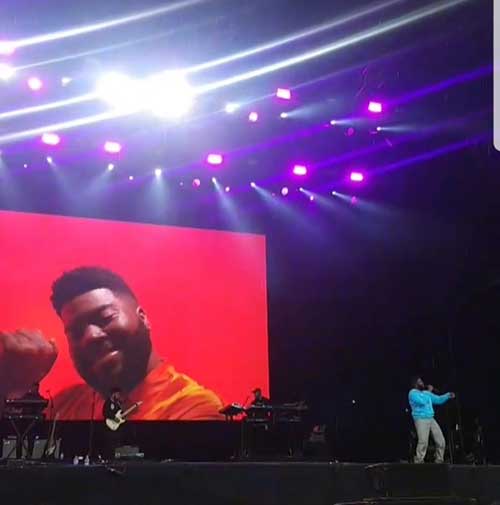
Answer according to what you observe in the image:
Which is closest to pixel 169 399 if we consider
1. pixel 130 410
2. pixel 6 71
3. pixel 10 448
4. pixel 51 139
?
pixel 130 410

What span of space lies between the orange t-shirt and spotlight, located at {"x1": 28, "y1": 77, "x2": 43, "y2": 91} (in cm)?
374

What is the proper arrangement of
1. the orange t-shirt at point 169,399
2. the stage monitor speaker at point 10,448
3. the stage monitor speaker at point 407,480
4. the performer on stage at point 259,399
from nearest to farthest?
the stage monitor speaker at point 407,480 < the stage monitor speaker at point 10,448 < the orange t-shirt at point 169,399 < the performer on stage at point 259,399

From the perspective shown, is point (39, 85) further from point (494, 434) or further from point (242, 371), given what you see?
point (494, 434)

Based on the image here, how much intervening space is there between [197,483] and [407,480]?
161 inches

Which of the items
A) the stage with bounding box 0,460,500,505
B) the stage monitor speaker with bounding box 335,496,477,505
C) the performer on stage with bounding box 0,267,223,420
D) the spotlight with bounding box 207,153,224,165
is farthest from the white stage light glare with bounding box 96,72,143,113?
the stage monitor speaker with bounding box 335,496,477,505

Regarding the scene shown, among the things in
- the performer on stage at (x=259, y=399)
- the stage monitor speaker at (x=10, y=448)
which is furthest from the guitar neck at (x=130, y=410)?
the performer on stage at (x=259, y=399)

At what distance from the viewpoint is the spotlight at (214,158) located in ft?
33.3

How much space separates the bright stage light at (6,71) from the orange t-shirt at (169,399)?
12.8 feet

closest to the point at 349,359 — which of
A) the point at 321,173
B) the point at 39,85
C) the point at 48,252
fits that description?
the point at 321,173

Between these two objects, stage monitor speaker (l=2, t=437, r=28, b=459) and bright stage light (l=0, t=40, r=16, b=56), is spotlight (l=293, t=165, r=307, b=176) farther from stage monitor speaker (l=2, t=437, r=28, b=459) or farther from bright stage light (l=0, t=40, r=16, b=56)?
stage monitor speaker (l=2, t=437, r=28, b=459)

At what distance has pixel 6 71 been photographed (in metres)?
7.91

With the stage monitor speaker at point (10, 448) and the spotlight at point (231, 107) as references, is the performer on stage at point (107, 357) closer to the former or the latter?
the stage monitor speaker at point (10, 448)

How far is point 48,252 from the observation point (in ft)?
29.7

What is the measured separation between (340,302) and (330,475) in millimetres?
5179
